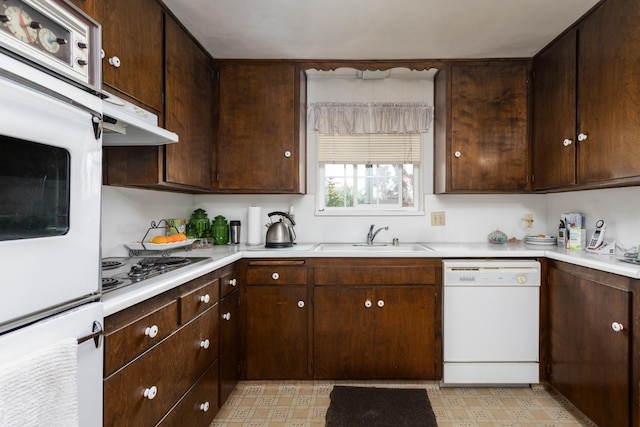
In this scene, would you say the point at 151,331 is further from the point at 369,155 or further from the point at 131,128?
the point at 369,155

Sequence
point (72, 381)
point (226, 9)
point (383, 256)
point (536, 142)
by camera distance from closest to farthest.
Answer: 1. point (72, 381)
2. point (226, 9)
3. point (383, 256)
4. point (536, 142)

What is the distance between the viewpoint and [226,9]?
1979 mm

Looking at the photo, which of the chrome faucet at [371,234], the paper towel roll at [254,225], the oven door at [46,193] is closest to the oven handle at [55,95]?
the oven door at [46,193]

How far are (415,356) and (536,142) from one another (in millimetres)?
1754

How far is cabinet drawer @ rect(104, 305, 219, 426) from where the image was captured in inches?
43.4

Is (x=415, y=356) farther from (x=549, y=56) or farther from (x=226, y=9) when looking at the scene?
(x=226, y=9)

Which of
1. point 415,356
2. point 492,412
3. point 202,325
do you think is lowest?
point 492,412

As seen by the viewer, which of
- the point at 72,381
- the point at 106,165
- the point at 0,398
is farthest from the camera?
the point at 106,165

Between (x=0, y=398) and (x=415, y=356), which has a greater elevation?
(x=0, y=398)

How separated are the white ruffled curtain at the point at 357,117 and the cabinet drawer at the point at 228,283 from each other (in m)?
1.39

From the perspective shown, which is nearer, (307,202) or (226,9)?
(226,9)

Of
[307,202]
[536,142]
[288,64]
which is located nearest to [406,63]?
[288,64]

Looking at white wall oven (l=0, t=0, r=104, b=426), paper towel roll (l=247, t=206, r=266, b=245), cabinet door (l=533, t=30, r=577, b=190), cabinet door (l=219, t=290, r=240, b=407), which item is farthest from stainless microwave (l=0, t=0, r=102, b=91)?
cabinet door (l=533, t=30, r=577, b=190)

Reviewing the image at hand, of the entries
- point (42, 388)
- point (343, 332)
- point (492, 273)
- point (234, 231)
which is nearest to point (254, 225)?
point (234, 231)
